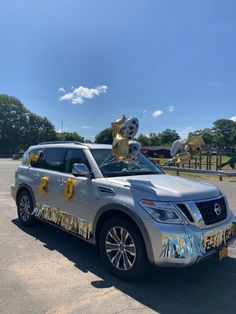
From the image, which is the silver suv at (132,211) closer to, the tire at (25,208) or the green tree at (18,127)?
the tire at (25,208)

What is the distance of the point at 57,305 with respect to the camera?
3.64 metres

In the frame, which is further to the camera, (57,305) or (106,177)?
(106,177)

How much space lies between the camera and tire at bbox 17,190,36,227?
670 cm

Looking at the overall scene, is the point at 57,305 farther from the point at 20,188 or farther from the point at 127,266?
the point at 20,188

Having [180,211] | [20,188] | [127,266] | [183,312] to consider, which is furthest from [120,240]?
[20,188]

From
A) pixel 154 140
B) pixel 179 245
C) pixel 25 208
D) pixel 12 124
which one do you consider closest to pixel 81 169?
pixel 179 245

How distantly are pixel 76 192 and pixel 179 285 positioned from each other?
81.5 inches

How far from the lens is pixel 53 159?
20.6ft

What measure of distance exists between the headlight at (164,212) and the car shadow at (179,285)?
2.96 ft

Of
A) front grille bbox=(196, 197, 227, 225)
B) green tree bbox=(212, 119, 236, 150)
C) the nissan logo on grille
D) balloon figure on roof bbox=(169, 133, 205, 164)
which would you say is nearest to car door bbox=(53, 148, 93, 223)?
front grille bbox=(196, 197, 227, 225)

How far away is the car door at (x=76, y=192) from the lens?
16.2 feet

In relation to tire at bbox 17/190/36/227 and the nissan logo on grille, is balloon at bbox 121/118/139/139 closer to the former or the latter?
the nissan logo on grille

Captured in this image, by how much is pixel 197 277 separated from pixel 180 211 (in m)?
1.15

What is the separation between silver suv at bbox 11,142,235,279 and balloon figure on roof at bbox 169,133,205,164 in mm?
734
